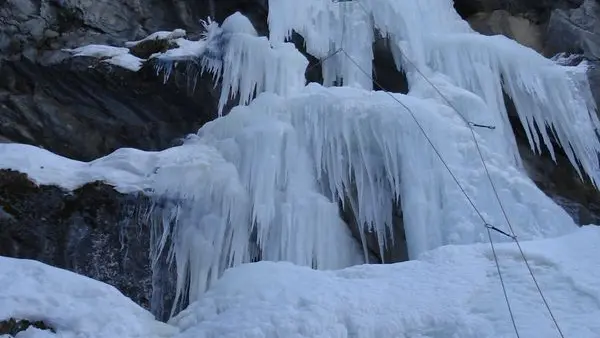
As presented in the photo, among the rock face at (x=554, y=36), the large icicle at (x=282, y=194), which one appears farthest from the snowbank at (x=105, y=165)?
the rock face at (x=554, y=36)

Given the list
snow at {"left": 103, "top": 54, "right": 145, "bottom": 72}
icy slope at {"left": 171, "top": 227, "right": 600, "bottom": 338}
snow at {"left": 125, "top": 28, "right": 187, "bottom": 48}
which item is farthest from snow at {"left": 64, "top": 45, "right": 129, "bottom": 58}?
icy slope at {"left": 171, "top": 227, "right": 600, "bottom": 338}

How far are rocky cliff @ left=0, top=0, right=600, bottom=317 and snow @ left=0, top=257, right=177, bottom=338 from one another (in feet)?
4.50

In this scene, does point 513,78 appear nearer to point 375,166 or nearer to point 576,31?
point 576,31

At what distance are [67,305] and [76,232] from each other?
1897 millimetres

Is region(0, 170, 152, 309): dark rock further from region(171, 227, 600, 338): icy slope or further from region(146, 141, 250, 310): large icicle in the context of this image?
region(171, 227, 600, 338): icy slope

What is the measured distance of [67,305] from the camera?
16.9 feet

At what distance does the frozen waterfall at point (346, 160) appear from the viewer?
7.09m

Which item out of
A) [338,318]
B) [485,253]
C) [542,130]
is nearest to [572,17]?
[542,130]

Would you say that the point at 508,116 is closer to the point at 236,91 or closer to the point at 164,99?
the point at 236,91

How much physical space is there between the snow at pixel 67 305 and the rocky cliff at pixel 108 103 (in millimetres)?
1372

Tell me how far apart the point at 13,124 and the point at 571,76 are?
24.5 ft

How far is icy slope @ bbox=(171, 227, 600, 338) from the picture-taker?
510cm

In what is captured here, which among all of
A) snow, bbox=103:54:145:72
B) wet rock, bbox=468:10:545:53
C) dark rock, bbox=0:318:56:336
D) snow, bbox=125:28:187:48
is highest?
wet rock, bbox=468:10:545:53

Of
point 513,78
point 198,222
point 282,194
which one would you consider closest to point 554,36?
point 513,78
